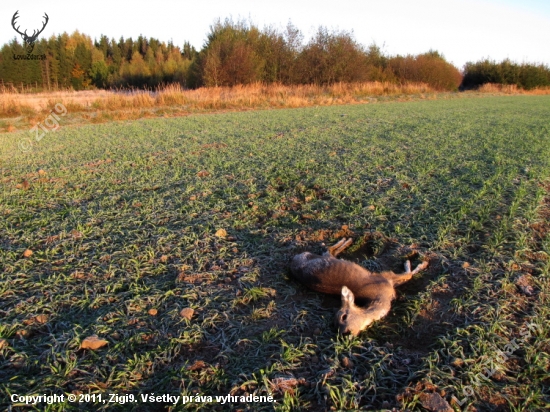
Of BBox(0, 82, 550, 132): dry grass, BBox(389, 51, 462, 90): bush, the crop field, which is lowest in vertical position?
the crop field

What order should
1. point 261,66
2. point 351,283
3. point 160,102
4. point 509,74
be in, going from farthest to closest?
Answer: point 509,74 → point 261,66 → point 160,102 → point 351,283

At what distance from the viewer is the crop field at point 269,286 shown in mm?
1734

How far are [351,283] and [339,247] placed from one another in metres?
0.64

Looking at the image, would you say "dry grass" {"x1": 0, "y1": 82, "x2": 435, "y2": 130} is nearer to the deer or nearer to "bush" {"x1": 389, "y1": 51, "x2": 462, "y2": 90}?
"bush" {"x1": 389, "y1": 51, "x2": 462, "y2": 90}

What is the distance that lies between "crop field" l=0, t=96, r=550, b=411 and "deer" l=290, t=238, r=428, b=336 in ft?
0.24

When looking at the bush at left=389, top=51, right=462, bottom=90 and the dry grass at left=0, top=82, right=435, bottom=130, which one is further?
the bush at left=389, top=51, right=462, bottom=90

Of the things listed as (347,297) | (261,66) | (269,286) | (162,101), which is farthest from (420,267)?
(261,66)

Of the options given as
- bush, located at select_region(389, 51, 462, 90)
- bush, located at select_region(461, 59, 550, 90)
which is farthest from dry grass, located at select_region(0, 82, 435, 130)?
bush, located at select_region(461, 59, 550, 90)

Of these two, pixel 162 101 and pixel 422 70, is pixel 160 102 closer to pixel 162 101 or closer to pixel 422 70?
pixel 162 101

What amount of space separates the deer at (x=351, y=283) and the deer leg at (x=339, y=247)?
0.86ft

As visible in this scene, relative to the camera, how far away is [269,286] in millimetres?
2541

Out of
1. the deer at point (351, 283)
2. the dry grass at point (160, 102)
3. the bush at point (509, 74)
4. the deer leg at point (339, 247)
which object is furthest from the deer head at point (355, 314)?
the bush at point (509, 74)

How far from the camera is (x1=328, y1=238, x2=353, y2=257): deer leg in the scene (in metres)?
2.85

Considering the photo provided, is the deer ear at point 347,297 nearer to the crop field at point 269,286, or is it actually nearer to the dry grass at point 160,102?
the crop field at point 269,286
